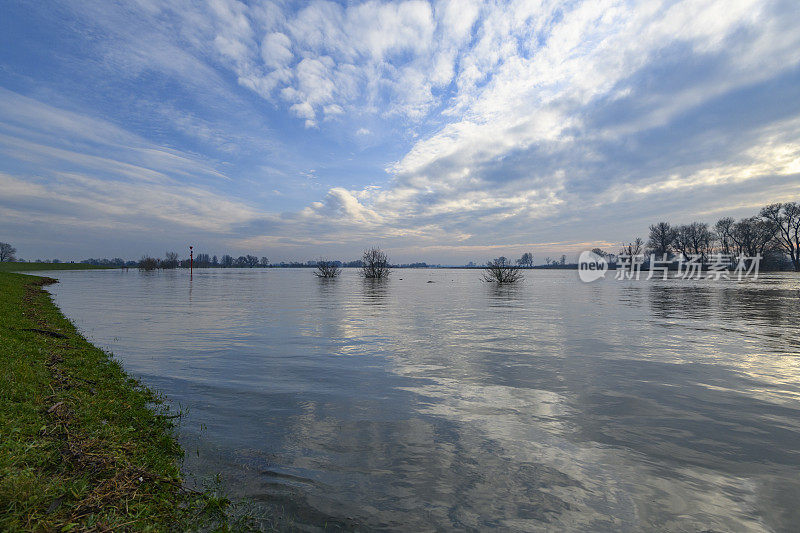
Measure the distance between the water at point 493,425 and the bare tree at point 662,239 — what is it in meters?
132

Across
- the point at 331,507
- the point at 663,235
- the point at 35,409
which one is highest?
the point at 663,235

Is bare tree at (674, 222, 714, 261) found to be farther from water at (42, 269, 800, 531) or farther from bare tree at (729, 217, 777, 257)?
water at (42, 269, 800, 531)

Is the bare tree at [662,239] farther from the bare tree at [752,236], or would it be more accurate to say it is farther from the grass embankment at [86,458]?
the grass embankment at [86,458]

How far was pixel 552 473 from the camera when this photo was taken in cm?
512

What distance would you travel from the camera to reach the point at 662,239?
124 meters

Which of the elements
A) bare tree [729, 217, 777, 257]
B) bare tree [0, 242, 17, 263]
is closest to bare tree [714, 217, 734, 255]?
bare tree [729, 217, 777, 257]

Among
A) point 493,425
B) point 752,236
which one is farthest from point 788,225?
point 493,425

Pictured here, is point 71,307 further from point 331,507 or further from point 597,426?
point 597,426

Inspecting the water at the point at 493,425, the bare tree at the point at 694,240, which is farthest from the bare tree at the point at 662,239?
the water at the point at 493,425

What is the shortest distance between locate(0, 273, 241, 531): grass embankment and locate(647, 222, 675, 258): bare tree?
150 m

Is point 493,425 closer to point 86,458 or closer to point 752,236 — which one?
Answer: point 86,458

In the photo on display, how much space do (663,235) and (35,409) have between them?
152737 millimetres

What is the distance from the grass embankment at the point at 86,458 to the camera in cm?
345

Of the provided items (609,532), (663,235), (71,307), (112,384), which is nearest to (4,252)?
(71,307)
